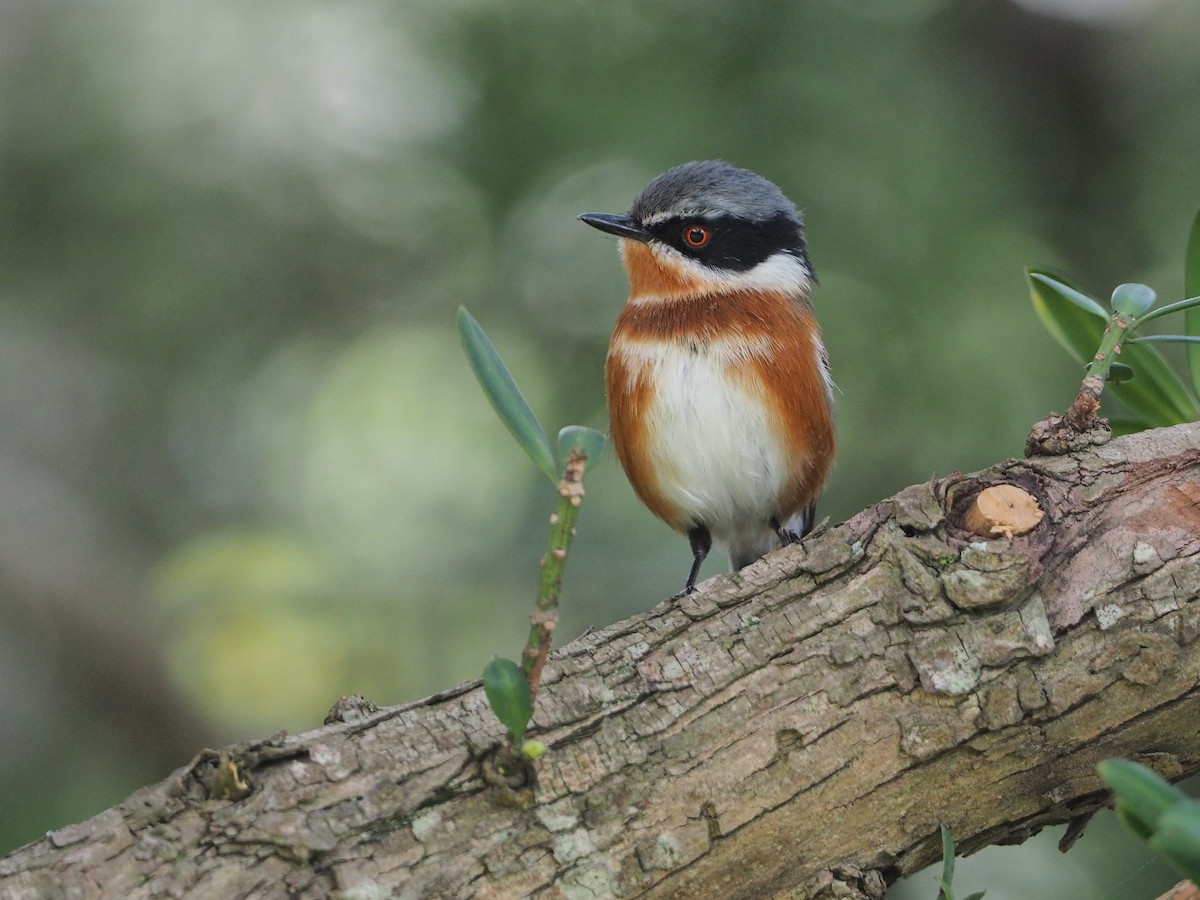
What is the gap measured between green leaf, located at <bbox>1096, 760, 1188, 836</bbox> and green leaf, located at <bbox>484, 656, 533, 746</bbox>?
1005 mm

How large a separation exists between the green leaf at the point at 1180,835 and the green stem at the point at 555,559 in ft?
3.34

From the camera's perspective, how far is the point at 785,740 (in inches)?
116

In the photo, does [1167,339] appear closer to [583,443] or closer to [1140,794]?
[1140,794]

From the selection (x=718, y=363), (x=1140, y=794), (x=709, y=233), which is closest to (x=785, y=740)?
(x=1140, y=794)

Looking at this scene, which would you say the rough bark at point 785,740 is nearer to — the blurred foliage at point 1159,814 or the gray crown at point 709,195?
the blurred foliage at point 1159,814

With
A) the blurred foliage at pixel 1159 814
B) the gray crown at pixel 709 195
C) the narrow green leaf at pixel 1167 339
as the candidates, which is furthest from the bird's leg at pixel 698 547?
the blurred foliage at pixel 1159 814

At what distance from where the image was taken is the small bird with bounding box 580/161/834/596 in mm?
4844

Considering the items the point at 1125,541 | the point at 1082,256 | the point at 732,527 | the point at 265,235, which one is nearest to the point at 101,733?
the point at 265,235

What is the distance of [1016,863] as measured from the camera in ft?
17.8

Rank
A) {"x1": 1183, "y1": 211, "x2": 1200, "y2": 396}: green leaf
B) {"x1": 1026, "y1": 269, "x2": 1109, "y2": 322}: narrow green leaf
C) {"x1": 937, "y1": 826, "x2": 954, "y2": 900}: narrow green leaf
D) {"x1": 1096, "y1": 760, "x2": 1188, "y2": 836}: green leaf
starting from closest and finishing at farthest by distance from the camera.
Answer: {"x1": 1096, "y1": 760, "x2": 1188, "y2": 836}: green leaf
{"x1": 937, "y1": 826, "x2": 954, "y2": 900}: narrow green leaf
{"x1": 1026, "y1": 269, "x2": 1109, "y2": 322}: narrow green leaf
{"x1": 1183, "y1": 211, "x2": 1200, "y2": 396}: green leaf

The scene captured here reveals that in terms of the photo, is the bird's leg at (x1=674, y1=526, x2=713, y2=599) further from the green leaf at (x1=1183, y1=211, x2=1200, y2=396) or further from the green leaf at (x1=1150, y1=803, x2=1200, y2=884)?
the green leaf at (x1=1150, y1=803, x2=1200, y2=884)

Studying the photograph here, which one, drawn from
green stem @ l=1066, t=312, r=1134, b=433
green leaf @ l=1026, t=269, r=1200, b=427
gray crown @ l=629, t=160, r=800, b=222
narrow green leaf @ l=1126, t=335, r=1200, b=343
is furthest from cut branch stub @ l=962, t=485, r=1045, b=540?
gray crown @ l=629, t=160, r=800, b=222

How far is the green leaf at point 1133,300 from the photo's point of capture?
3.15 metres

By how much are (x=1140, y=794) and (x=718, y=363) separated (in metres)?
3.24
